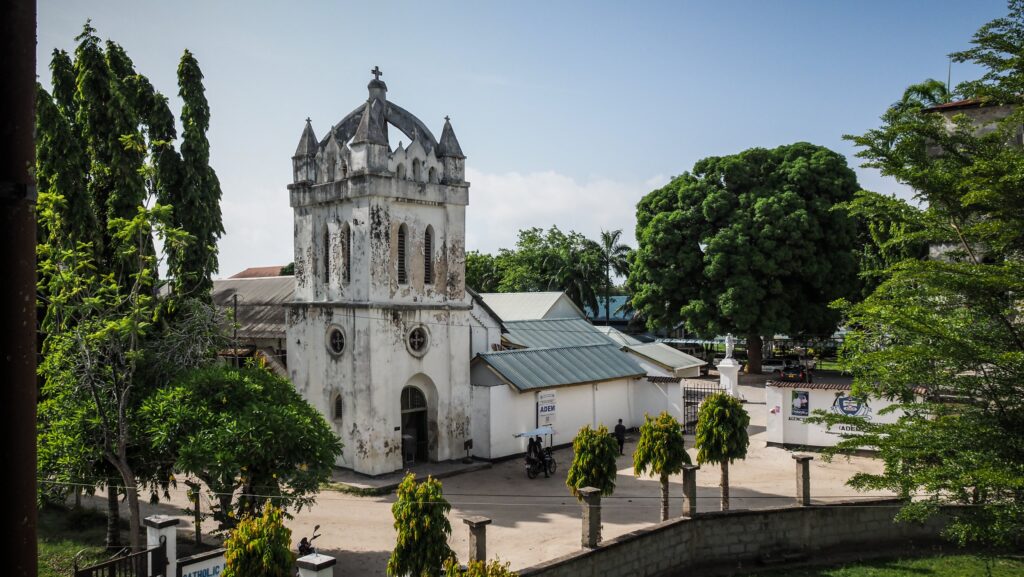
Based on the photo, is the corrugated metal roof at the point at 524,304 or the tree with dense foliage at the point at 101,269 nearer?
the tree with dense foliage at the point at 101,269

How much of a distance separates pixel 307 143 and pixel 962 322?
18713mm

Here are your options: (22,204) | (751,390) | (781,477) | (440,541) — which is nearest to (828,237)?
(751,390)

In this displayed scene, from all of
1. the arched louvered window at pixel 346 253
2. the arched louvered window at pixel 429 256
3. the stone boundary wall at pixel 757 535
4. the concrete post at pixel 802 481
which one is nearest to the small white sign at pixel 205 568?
the stone boundary wall at pixel 757 535

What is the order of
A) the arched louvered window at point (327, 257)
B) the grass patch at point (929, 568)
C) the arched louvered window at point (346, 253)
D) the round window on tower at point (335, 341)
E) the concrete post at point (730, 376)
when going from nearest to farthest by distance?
the grass patch at point (929, 568) < the round window on tower at point (335, 341) < the arched louvered window at point (346, 253) < the arched louvered window at point (327, 257) < the concrete post at point (730, 376)

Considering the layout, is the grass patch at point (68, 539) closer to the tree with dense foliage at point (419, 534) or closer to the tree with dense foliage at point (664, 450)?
the tree with dense foliage at point (419, 534)

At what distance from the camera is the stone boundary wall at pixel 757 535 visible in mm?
14398

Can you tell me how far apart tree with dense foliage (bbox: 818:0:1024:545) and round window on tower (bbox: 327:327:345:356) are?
1360 cm

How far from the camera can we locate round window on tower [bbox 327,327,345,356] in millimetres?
21494

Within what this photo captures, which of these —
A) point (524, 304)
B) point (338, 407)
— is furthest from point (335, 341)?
point (524, 304)

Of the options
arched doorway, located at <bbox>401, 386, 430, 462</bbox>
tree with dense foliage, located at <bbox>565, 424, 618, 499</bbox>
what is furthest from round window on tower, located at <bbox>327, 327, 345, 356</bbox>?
tree with dense foliage, located at <bbox>565, 424, 618, 499</bbox>

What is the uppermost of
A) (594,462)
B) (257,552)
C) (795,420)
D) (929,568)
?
(594,462)

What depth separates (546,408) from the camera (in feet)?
79.0

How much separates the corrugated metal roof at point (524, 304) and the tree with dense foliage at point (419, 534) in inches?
1058

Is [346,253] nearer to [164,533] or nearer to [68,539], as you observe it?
[68,539]
